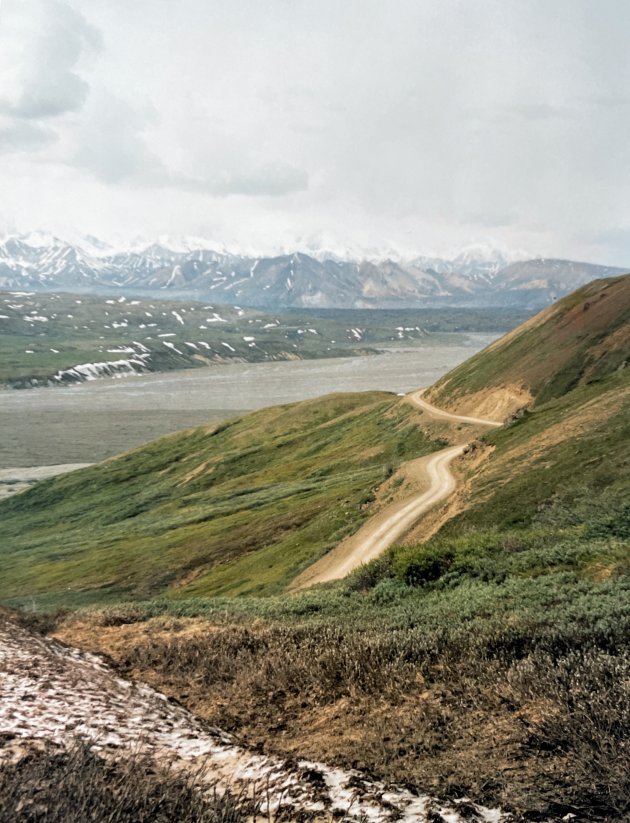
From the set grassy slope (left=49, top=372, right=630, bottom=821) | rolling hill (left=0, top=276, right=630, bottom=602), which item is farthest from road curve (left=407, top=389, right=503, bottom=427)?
grassy slope (left=49, top=372, right=630, bottom=821)

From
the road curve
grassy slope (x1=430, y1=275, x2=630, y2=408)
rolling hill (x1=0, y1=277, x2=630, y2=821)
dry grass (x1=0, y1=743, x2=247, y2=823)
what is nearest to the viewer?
dry grass (x1=0, y1=743, x2=247, y2=823)

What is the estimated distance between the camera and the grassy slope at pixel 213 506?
1854 inches

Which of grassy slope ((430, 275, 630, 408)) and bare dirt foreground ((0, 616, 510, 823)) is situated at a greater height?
grassy slope ((430, 275, 630, 408))

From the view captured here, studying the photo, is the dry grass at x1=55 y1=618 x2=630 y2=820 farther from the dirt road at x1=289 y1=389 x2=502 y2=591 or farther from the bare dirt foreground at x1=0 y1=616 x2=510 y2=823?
the dirt road at x1=289 y1=389 x2=502 y2=591

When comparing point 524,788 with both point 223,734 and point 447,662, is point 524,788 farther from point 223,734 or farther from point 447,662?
point 223,734

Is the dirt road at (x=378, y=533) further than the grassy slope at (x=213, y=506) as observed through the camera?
No

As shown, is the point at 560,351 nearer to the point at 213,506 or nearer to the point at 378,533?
the point at 213,506

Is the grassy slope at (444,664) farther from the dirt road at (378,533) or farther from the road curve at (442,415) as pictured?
the road curve at (442,415)

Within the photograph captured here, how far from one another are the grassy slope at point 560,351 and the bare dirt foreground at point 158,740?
69.8 m

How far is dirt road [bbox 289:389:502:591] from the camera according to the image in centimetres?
3506

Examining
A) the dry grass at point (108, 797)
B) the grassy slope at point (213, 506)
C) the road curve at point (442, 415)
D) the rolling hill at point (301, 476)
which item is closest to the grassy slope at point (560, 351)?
the rolling hill at point (301, 476)

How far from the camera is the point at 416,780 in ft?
27.4

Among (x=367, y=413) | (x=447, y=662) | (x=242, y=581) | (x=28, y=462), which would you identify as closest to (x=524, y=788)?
(x=447, y=662)

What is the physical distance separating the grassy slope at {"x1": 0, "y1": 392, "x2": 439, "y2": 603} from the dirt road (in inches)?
71.1
